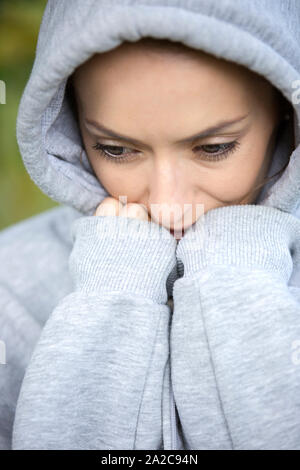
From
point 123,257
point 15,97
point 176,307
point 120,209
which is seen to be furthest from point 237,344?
point 15,97

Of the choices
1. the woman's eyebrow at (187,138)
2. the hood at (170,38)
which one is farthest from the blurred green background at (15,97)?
the woman's eyebrow at (187,138)

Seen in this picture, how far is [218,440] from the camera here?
0.79 metres

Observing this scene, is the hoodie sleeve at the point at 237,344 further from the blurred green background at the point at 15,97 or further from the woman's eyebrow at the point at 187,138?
the blurred green background at the point at 15,97

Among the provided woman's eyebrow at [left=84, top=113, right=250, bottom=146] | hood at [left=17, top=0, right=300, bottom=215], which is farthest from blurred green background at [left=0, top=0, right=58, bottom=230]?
woman's eyebrow at [left=84, top=113, right=250, bottom=146]

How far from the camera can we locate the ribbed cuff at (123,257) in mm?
885

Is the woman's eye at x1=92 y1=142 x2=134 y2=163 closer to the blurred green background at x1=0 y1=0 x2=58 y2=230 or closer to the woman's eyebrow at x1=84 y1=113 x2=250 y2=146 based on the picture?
the woman's eyebrow at x1=84 y1=113 x2=250 y2=146

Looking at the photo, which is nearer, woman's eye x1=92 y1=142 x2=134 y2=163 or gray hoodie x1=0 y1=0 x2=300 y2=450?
gray hoodie x1=0 y1=0 x2=300 y2=450

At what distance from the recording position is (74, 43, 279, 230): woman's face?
0.81 meters

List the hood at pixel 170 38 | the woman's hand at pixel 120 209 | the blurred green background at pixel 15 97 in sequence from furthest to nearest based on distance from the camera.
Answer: the blurred green background at pixel 15 97, the woman's hand at pixel 120 209, the hood at pixel 170 38

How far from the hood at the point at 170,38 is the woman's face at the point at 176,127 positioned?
0.06 meters

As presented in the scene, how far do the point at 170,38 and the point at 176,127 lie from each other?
5.3 inches

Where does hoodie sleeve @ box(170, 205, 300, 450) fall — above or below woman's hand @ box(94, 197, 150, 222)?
below

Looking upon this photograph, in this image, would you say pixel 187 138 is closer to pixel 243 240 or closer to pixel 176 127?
pixel 176 127

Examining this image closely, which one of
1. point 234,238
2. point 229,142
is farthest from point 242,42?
point 234,238
